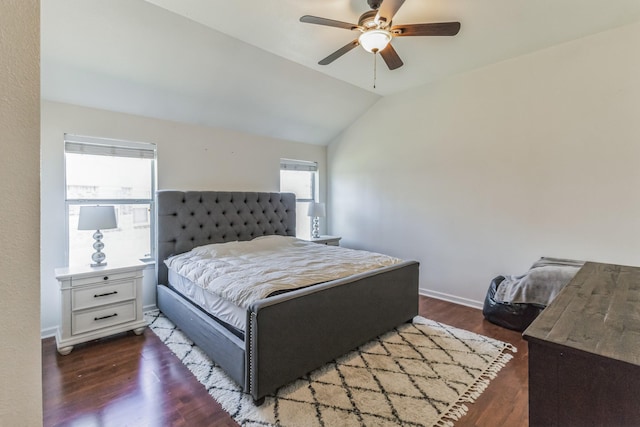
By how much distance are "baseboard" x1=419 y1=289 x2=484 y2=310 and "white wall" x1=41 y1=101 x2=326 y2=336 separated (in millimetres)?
2476

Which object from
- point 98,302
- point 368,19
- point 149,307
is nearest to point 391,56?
point 368,19

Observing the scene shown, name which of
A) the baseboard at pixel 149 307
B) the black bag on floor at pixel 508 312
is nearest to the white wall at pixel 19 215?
the baseboard at pixel 149 307

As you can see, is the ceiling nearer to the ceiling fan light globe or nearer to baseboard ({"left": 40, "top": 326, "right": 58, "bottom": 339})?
the ceiling fan light globe

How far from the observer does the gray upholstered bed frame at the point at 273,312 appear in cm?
A: 192

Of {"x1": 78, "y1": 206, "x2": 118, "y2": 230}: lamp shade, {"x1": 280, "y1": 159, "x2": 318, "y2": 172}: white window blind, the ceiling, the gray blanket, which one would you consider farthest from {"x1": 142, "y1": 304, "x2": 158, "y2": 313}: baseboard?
the gray blanket

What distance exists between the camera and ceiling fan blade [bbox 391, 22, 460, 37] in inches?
78.7

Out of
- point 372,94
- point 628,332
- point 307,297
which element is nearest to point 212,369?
point 307,297

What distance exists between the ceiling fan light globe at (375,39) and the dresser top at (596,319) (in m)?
1.83

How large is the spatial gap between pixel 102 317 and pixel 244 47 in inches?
110

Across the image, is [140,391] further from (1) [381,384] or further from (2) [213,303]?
(1) [381,384]

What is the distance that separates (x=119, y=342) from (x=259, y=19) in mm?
3018

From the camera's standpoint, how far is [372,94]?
4.33 meters

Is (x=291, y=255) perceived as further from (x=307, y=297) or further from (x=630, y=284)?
(x=630, y=284)

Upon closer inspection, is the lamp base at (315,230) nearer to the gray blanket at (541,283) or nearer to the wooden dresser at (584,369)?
the gray blanket at (541,283)
